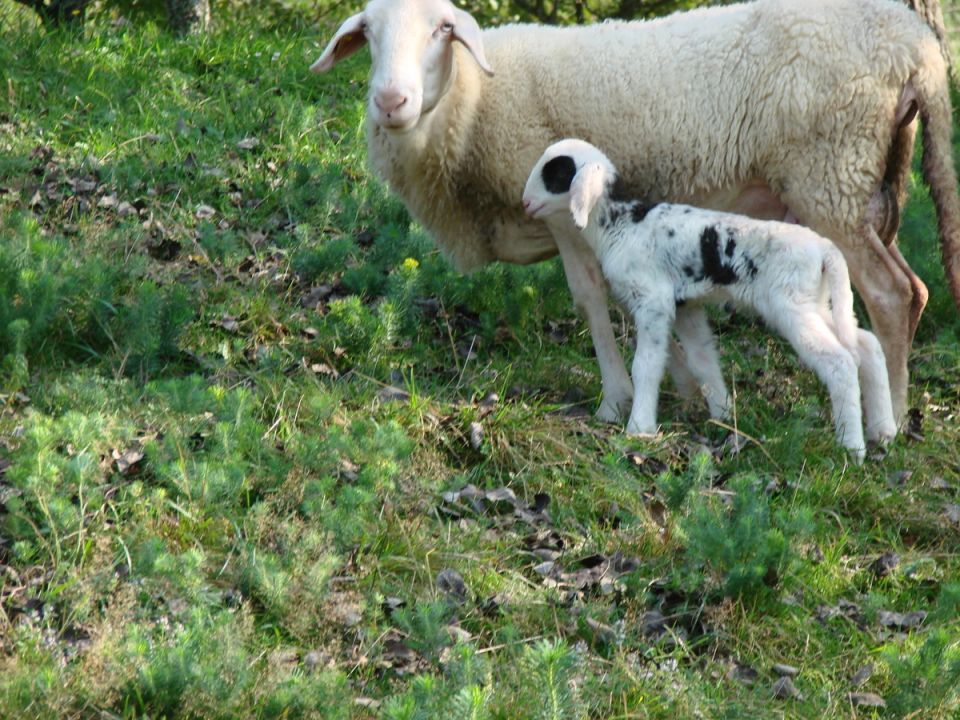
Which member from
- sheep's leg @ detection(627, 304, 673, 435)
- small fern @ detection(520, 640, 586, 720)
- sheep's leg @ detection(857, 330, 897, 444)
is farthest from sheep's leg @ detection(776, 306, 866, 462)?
small fern @ detection(520, 640, 586, 720)

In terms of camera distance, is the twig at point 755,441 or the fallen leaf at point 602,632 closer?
the fallen leaf at point 602,632

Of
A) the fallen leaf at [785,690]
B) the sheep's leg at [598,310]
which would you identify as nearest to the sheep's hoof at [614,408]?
the sheep's leg at [598,310]

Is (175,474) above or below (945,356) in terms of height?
above

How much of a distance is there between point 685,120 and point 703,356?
101 centimetres

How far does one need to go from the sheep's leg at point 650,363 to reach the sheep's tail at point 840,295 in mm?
613

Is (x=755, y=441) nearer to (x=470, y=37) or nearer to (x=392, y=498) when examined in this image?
(x=392, y=498)

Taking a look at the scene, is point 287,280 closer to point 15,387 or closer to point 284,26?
point 15,387

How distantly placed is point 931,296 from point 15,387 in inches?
178

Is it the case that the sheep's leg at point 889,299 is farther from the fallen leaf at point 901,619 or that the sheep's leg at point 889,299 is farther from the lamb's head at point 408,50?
the lamb's head at point 408,50

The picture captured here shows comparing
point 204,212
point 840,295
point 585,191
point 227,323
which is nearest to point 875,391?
point 840,295

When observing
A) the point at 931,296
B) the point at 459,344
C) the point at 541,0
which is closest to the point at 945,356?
the point at 931,296

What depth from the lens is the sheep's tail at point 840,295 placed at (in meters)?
4.87

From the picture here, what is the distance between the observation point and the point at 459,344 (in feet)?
19.6

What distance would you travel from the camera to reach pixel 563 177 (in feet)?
16.8
